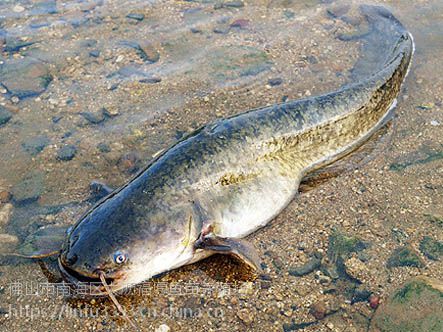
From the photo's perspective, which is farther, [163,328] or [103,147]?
[103,147]

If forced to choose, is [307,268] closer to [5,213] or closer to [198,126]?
[198,126]

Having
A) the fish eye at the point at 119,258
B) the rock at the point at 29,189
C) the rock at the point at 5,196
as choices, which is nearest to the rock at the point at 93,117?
the rock at the point at 29,189

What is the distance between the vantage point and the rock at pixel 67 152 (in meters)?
4.93

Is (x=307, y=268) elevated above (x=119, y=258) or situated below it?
below

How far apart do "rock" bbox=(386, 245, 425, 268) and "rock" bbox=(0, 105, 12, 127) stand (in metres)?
4.12

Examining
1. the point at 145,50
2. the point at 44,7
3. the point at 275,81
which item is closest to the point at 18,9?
the point at 44,7

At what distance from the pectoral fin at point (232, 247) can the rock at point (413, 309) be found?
0.93 metres

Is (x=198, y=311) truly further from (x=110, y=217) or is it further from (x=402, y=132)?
(x=402, y=132)

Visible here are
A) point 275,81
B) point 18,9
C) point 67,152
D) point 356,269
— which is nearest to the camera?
point 356,269

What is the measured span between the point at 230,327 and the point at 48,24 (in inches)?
214

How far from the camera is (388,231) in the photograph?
412 centimetres

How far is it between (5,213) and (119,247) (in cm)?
157

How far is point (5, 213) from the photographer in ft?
14.2

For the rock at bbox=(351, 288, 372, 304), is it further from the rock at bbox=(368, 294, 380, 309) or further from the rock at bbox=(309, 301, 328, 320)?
the rock at bbox=(309, 301, 328, 320)
